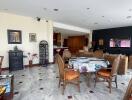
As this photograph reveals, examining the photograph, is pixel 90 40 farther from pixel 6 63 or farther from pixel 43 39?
pixel 6 63

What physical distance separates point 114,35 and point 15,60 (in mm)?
7742

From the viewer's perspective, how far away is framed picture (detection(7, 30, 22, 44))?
558cm

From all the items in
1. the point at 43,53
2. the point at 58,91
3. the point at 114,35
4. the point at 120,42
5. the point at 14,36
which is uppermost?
the point at 114,35

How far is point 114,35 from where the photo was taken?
9.95 meters

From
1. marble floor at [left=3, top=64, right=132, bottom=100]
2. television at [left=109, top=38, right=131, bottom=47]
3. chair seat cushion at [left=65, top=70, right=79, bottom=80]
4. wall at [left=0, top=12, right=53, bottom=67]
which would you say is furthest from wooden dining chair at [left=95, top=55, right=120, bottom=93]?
television at [left=109, top=38, right=131, bottom=47]

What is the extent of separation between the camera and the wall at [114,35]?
361 inches

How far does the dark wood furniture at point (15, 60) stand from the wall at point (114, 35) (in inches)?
289

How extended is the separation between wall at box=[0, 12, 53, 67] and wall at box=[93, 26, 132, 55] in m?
5.50

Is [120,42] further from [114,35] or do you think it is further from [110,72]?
[110,72]

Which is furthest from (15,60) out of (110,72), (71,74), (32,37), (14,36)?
(110,72)

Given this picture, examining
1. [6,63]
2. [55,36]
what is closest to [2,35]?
[6,63]

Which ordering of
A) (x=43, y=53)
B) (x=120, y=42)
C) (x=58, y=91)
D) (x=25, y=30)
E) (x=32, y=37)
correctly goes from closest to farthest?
(x=58, y=91)
(x=25, y=30)
(x=32, y=37)
(x=43, y=53)
(x=120, y=42)

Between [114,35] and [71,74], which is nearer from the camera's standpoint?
[71,74]

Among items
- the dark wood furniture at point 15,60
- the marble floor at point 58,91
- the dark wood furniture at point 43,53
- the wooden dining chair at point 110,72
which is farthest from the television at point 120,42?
the dark wood furniture at point 15,60
